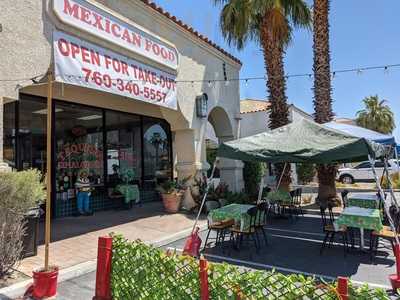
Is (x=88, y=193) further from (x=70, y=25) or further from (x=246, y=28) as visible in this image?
(x=246, y=28)

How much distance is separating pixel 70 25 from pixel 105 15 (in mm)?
1106

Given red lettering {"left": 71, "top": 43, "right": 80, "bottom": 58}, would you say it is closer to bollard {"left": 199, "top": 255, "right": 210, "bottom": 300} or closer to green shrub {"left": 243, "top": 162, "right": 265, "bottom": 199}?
bollard {"left": 199, "top": 255, "right": 210, "bottom": 300}

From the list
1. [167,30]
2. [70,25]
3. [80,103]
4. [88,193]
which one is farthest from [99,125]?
[70,25]

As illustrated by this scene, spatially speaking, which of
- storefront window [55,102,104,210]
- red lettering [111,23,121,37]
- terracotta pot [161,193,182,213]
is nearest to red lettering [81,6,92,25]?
red lettering [111,23,121,37]

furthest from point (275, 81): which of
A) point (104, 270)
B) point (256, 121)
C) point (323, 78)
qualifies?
point (104, 270)

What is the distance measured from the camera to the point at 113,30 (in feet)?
24.4

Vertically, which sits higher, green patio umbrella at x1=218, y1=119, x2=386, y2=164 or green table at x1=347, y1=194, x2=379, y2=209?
green patio umbrella at x1=218, y1=119, x2=386, y2=164

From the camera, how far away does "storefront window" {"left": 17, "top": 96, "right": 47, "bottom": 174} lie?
28.3 ft

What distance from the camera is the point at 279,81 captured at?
1255cm

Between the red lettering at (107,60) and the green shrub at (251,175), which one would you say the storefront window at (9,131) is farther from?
the green shrub at (251,175)

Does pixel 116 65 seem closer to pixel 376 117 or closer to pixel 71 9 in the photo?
pixel 71 9

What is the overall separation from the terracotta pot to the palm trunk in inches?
175

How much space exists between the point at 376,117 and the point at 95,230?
42042mm

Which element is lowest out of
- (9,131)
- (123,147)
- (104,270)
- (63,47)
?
(104,270)
